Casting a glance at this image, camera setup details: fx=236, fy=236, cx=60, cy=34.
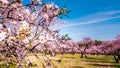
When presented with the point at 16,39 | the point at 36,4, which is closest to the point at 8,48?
the point at 16,39

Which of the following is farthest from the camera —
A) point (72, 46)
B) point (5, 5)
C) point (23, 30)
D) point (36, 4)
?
point (72, 46)

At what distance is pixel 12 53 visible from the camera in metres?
4.24

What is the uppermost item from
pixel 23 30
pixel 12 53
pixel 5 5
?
pixel 5 5

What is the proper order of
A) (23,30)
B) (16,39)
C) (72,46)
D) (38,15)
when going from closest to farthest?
(23,30) → (16,39) → (38,15) → (72,46)

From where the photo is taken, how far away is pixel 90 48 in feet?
315

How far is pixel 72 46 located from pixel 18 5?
86.6 meters

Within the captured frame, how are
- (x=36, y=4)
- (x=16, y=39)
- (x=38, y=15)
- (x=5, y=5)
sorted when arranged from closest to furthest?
(x=16, y=39), (x=5, y=5), (x=36, y=4), (x=38, y=15)

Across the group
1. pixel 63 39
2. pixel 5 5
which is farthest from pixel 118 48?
pixel 5 5

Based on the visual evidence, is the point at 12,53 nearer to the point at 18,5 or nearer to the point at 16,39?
the point at 16,39

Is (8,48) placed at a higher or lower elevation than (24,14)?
lower

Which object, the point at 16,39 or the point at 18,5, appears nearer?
the point at 16,39

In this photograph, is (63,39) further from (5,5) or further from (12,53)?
(12,53)

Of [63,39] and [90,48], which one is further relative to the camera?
[90,48]

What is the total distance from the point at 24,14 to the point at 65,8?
1.16 m
